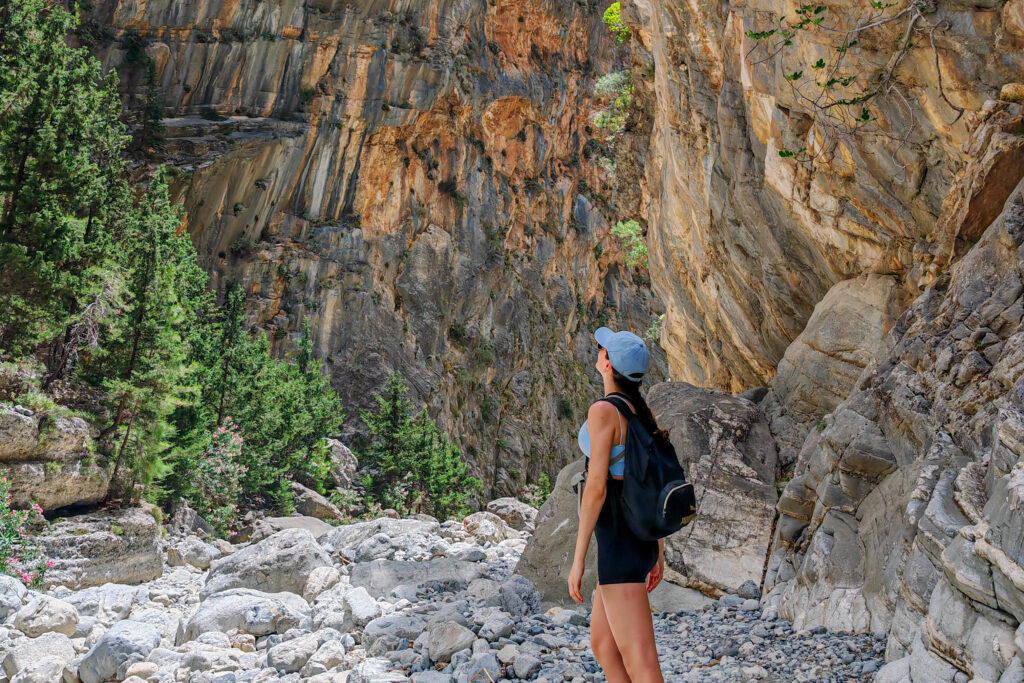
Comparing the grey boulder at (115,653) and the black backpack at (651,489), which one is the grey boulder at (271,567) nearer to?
the grey boulder at (115,653)

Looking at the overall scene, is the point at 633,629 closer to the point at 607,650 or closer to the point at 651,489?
the point at 607,650

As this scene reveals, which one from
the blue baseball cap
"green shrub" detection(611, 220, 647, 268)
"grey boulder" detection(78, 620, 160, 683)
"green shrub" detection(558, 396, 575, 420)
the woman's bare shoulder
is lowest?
"green shrub" detection(558, 396, 575, 420)

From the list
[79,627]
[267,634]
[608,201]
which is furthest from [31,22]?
[608,201]

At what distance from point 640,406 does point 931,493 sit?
9.32 ft

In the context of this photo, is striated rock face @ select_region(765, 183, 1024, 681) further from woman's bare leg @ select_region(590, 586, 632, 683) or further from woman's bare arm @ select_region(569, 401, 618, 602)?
woman's bare arm @ select_region(569, 401, 618, 602)

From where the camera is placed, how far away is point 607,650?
342cm

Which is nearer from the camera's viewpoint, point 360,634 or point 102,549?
point 360,634

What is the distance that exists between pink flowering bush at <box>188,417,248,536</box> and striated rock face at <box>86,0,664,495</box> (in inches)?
720

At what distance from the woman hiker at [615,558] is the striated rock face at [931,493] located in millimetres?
1659

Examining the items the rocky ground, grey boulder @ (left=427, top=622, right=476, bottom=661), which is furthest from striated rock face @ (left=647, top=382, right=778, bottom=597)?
grey boulder @ (left=427, top=622, right=476, bottom=661)

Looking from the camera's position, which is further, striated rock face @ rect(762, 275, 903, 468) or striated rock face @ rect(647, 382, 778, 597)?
striated rock face @ rect(762, 275, 903, 468)

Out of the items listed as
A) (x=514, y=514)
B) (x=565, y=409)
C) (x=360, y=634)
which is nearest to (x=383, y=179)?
(x=565, y=409)

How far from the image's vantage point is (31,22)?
17.6 meters

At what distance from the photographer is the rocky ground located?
5375 millimetres
